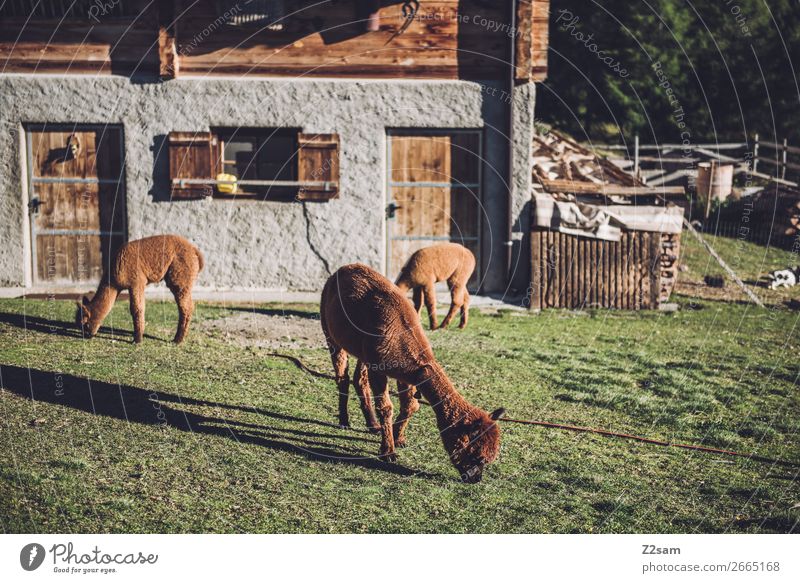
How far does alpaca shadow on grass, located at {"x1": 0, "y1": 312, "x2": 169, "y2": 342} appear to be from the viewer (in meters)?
11.5

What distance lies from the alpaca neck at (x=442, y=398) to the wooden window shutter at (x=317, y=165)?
8359mm

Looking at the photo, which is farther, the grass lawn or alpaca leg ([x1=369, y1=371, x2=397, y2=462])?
alpaca leg ([x1=369, y1=371, x2=397, y2=462])

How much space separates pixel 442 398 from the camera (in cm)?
674

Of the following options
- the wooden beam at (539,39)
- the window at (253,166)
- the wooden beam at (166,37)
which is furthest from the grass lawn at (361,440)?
the wooden beam at (539,39)

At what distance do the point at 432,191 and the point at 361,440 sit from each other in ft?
25.4

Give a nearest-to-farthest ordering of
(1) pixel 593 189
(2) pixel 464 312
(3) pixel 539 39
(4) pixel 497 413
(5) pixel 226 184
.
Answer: (4) pixel 497 413 → (2) pixel 464 312 → (5) pixel 226 184 → (3) pixel 539 39 → (1) pixel 593 189

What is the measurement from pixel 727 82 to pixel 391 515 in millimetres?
27975

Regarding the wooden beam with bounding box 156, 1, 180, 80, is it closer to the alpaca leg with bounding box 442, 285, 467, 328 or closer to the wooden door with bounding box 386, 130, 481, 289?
the wooden door with bounding box 386, 130, 481, 289

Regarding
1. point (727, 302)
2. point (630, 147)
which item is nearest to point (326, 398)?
point (727, 302)

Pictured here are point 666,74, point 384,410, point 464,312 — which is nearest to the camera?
point 384,410

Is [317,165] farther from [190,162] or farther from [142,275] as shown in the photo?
[142,275]

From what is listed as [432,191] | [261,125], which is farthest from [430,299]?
[261,125]

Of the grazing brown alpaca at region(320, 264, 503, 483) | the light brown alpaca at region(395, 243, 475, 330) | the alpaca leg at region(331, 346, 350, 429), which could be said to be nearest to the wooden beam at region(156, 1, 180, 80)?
the light brown alpaca at region(395, 243, 475, 330)

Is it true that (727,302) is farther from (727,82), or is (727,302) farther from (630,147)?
(727,82)
